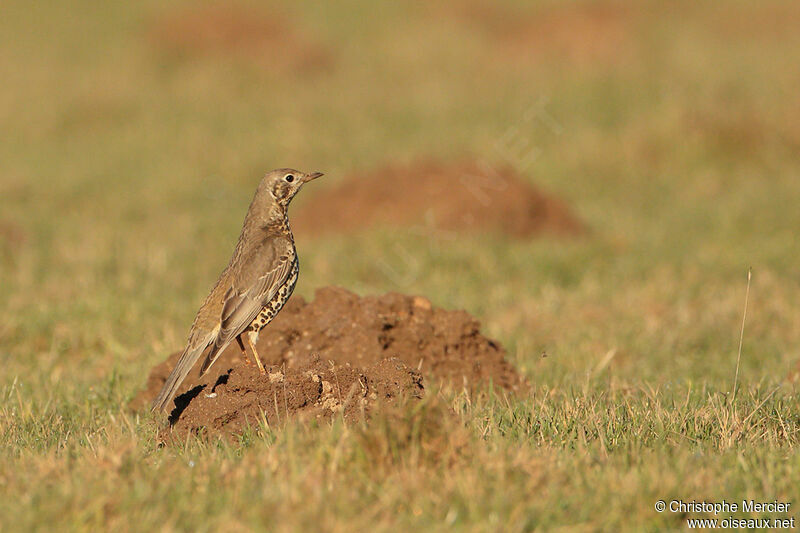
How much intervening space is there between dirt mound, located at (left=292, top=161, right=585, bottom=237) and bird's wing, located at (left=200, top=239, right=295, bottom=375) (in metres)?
6.53

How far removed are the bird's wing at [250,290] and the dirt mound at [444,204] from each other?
653cm

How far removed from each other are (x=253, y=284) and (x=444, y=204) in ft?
23.8

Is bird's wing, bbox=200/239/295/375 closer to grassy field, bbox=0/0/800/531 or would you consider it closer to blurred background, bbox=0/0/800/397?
grassy field, bbox=0/0/800/531

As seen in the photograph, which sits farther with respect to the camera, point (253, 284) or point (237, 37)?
point (237, 37)

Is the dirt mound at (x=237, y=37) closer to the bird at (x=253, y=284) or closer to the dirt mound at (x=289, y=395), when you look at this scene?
the bird at (x=253, y=284)

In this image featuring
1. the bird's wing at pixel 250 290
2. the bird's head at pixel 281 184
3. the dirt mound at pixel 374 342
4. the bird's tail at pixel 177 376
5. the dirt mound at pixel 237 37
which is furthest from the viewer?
the dirt mound at pixel 237 37

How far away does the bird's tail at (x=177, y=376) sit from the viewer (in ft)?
Answer: 17.3

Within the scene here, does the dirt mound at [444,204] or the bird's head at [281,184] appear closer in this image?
the bird's head at [281,184]

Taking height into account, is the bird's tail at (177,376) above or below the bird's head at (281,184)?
below

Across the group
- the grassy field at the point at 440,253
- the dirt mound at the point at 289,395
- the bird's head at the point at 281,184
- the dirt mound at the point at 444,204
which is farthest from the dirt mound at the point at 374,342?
the dirt mound at the point at 444,204

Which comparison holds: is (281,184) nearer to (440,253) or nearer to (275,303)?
(275,303)

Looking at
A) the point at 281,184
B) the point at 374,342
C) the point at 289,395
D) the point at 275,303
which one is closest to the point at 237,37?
the point at 374,342

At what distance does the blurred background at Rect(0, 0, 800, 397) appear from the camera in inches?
336

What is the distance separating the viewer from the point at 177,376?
5.41m
